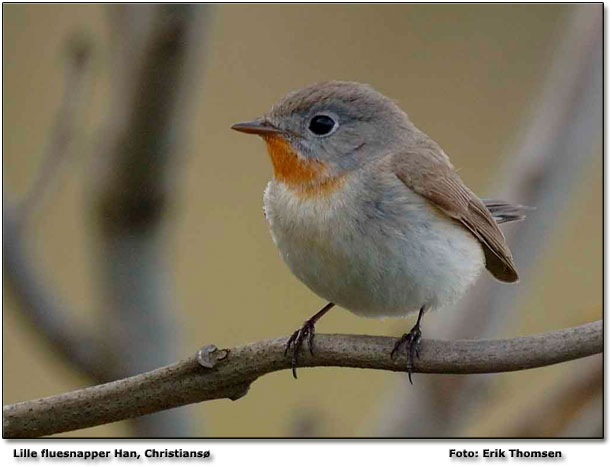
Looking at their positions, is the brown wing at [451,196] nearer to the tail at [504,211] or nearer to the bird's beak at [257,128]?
the tail at [504,211]

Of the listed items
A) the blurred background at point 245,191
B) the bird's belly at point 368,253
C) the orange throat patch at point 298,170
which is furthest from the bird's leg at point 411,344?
the orange throat patch at point 298,170

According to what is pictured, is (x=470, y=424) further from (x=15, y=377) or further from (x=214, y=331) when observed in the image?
(x=15, y=377)

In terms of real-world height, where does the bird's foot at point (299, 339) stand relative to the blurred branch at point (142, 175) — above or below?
below

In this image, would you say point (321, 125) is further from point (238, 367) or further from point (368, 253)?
point (238, 367)

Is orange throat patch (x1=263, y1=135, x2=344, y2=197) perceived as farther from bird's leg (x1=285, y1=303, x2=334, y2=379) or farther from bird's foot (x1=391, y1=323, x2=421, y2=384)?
bird's foot (x1=391, y1=323, x2=421, y2=384)

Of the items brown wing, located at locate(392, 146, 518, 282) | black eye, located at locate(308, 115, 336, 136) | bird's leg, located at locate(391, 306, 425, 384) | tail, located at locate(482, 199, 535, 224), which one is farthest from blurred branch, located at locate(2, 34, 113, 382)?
tail, located at locate(482, 199, 535, 224)

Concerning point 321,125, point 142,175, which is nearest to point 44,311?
point 142,175

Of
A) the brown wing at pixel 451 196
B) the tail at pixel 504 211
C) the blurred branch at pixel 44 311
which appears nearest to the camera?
the brown wing at pixel 451 196
